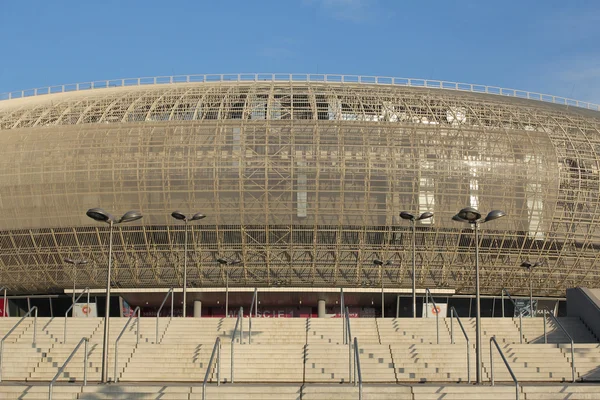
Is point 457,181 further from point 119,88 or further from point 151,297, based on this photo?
point 119,88

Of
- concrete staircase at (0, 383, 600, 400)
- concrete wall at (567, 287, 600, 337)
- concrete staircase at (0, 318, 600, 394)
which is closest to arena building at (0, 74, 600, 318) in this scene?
concrete wall at (567, 287, 600, 337)

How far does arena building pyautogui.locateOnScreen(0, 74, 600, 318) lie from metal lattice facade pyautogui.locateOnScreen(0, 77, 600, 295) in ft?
0.30

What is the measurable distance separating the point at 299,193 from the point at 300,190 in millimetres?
226

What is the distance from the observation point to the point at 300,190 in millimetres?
48812

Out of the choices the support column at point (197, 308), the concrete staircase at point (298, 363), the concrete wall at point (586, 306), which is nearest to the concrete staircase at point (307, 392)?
the concrete staircase at point (298, 363)

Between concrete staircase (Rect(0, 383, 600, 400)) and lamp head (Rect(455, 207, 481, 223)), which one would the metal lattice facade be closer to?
lamp head (Rect(455, 207, 481, 223))

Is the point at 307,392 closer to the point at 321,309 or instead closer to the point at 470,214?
the point at 470,214

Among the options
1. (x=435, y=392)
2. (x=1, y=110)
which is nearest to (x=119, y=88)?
(x=1, y=110)

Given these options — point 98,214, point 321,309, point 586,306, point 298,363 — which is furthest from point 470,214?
point 321,309

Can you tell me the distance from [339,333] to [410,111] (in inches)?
1060

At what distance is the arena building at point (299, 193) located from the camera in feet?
161

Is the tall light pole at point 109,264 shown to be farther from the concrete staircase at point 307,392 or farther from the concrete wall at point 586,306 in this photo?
the concrete wall at point 586,306

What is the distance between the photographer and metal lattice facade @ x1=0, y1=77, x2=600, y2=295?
1927 inches

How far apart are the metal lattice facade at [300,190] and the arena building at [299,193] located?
91 mm
